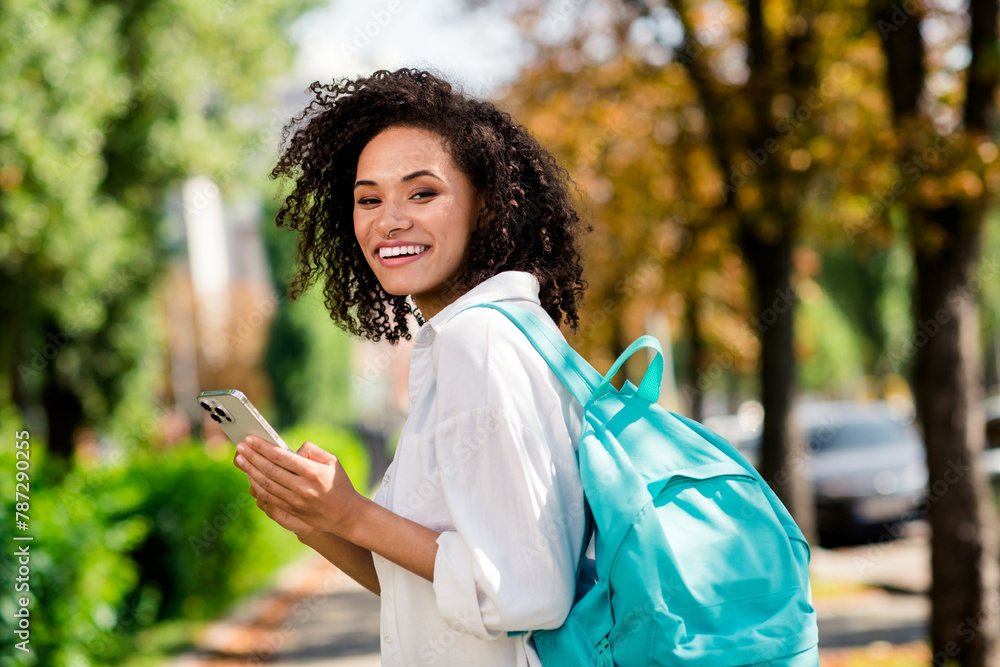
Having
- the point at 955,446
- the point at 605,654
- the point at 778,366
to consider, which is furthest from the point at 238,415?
the point at 778,366

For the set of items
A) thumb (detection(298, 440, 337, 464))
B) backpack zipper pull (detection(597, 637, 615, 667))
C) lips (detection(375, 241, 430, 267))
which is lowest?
backpack zipper pull (detection(597, 637, 615, 667))

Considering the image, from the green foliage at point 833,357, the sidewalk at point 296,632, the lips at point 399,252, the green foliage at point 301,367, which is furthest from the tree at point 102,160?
the green foliage at point 833,357

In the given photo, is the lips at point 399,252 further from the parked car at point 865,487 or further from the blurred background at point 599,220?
the parked car at point 865,487

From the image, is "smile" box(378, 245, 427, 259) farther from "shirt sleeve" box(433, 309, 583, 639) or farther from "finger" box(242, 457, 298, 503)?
"finger" box(242, 457, 298, 503)

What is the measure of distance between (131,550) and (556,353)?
588cm

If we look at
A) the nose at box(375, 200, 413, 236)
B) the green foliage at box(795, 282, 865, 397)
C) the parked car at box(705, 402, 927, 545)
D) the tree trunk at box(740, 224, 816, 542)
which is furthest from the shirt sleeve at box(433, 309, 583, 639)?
the green foliage at box(795, 282, 865, 397)

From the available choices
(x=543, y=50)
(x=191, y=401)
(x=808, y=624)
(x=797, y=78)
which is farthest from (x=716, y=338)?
(x=191, y=401)

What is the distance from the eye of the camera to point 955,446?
5.43 m

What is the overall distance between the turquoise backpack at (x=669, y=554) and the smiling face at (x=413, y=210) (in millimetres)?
273

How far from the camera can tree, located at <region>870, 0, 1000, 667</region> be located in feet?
17.1

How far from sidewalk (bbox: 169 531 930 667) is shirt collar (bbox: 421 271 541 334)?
5519 millimetres

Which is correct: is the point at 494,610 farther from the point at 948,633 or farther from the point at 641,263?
the point at 641,263

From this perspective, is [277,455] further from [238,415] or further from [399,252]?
[399,252]

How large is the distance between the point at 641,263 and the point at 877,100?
4.49 m
